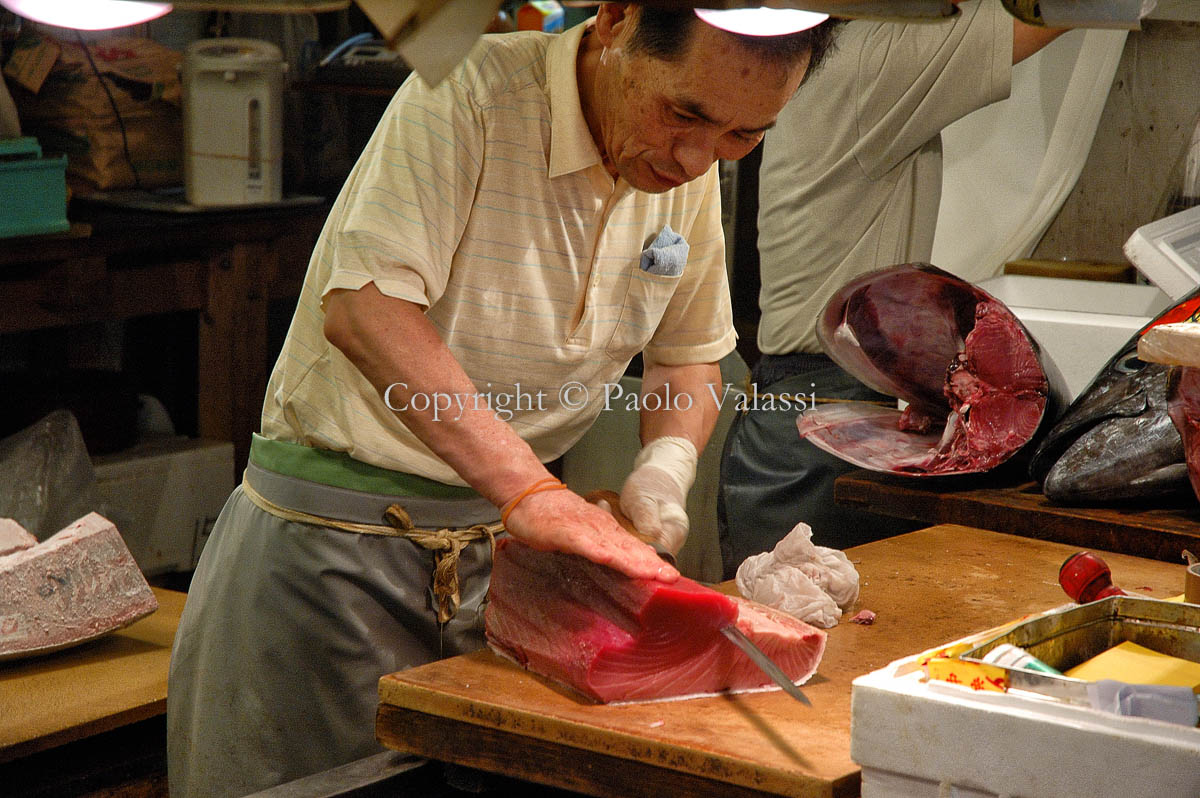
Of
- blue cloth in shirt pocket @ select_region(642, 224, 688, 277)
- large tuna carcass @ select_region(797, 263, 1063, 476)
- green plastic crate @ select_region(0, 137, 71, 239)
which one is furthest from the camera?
green plastic crate @ select_region(0, 137, 71, 239)

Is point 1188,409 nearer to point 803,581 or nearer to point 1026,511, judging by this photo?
point 1026,511

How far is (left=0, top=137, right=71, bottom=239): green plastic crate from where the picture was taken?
404 cm

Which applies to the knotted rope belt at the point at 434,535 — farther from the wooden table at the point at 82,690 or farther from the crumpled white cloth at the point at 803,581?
the wooden table at the point at 82,690

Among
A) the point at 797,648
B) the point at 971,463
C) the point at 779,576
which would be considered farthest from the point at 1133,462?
the point at 797,648

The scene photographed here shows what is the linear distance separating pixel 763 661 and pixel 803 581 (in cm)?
38

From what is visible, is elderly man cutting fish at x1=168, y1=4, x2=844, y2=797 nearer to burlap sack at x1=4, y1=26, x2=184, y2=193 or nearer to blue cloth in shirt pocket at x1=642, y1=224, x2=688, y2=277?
blue cloth in shirt pocket at x1=642, y1=224, x2=688, y2=277

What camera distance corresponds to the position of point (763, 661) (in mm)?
1837

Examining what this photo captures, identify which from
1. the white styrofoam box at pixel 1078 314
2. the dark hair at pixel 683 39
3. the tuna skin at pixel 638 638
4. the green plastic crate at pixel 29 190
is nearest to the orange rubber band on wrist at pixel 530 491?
the tuna skin at pixel 638 638

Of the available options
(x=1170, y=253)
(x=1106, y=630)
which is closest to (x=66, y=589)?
(x=1106, y=630)

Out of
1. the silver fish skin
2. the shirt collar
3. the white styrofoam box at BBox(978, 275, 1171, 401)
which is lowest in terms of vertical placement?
the silver fish skin

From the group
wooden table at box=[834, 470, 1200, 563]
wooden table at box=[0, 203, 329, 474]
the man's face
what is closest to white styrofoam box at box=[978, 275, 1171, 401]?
wooden table at box=[834, 470, 1200, 563]

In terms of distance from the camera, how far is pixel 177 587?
16.5 feet

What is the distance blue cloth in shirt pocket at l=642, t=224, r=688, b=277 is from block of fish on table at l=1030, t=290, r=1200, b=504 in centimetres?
88

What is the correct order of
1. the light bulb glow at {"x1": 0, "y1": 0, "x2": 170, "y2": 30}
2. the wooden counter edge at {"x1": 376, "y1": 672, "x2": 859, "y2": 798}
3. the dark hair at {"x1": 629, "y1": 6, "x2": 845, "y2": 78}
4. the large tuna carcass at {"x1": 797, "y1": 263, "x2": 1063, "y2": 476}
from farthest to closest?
the large tuna carcass at {"x1": 797, "y1": 263, "x2": 1063, "y2": 476}
the dark hair at {"x1": 629, "y1": 6, "x2": 845, "y2": 78}
the wooden counter edge at {"x1": 376, "y1": 672, "x2": 859, "y2": 798}
the light bulb glow at {"x1": 0, "y1": 0, "x2": 170, "y2": 30}
